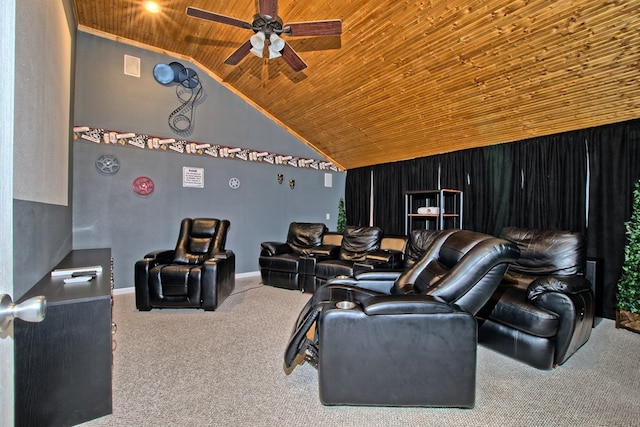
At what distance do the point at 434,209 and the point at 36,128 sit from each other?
4.68 m

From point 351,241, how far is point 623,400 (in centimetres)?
327

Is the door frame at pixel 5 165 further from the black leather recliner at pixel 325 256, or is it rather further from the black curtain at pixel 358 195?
the black curtain at pixel 358 195

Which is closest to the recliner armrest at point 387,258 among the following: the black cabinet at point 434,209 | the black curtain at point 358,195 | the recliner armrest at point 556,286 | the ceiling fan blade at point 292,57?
the black cabinet at point 434,209

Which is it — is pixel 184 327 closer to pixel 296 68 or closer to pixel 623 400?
pixel 296 68

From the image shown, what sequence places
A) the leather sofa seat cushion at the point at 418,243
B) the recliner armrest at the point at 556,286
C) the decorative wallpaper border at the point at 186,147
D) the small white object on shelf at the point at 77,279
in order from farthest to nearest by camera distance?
the decorative wallpaper border at the point at 186,147
the leather sofa seat cushion at the point at 418,243
the recliner armrest at the point at 556,286
the small white object on shelf at the point at 77,279

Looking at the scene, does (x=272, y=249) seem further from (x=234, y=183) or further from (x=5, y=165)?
(x=5, y=165)

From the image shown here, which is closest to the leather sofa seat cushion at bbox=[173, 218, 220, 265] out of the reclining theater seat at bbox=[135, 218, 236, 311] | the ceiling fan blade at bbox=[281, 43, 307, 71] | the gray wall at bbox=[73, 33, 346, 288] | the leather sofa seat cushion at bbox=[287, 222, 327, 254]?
the reclining theater seat at bbox=[135, 218, 236, 311]

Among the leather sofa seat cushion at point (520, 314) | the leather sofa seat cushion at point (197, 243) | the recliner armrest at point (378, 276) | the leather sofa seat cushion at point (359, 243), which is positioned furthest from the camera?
the leather sofa seat cushion at point (359, 243)

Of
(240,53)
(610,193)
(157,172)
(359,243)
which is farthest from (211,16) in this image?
(610,193)

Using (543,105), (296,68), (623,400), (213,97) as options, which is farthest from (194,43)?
(623,400)

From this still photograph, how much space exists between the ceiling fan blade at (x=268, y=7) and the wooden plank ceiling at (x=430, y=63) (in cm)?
94

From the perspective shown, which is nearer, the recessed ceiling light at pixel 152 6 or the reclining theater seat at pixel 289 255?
the recessed ceiling light at pixel 152 6

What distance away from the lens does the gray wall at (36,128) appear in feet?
4.70

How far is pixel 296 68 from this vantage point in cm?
318
